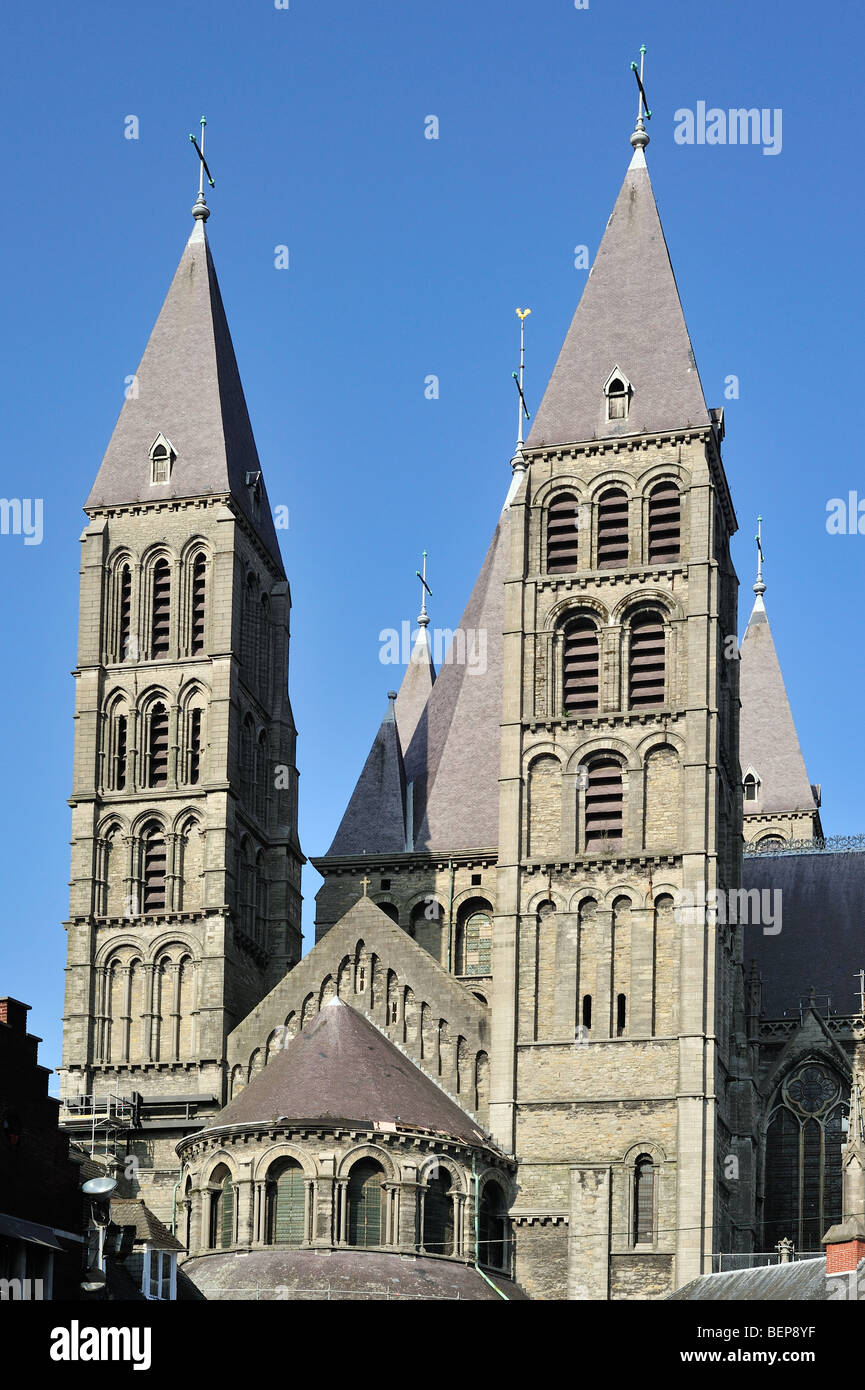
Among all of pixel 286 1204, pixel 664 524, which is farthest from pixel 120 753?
pixel 286 1204

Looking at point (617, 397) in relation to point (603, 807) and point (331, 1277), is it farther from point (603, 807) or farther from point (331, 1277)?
point (331, 1277)

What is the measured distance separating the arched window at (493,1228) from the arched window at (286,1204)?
5160mm

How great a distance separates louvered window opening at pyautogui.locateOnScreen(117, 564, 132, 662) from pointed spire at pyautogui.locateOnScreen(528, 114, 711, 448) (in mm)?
13999

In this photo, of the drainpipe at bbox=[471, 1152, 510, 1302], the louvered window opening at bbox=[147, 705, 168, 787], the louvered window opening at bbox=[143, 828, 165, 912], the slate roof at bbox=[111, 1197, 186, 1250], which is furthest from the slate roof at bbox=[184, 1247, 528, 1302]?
the louvered window opening at bbox=[147, 705, 168, 787]

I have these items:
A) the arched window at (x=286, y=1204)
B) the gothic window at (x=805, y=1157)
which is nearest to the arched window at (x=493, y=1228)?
the arched window at (x=286, y=1204)

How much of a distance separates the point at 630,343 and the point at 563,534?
6672 mm

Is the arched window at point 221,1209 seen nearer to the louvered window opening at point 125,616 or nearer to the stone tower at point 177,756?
the stone tower at point 177,756

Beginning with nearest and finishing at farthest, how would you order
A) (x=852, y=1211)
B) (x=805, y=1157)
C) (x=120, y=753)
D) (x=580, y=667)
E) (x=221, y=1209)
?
(x=852, y=1211) < (x=221, y=1209) < (x=580, y=667) < (x=805, y=1157) < (x=120, y=753)

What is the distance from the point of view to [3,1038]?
40250mm

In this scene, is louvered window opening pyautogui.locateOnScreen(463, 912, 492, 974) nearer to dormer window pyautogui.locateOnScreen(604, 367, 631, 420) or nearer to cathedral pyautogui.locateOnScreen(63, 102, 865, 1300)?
cathedral pyautogui.locateOnScreen(63, 102, 865, 1300)

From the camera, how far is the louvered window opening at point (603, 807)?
70312 millimetres

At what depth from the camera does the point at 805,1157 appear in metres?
73.9

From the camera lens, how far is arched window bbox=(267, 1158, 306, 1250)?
202 ft

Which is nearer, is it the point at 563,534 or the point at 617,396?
the point at 563,534
